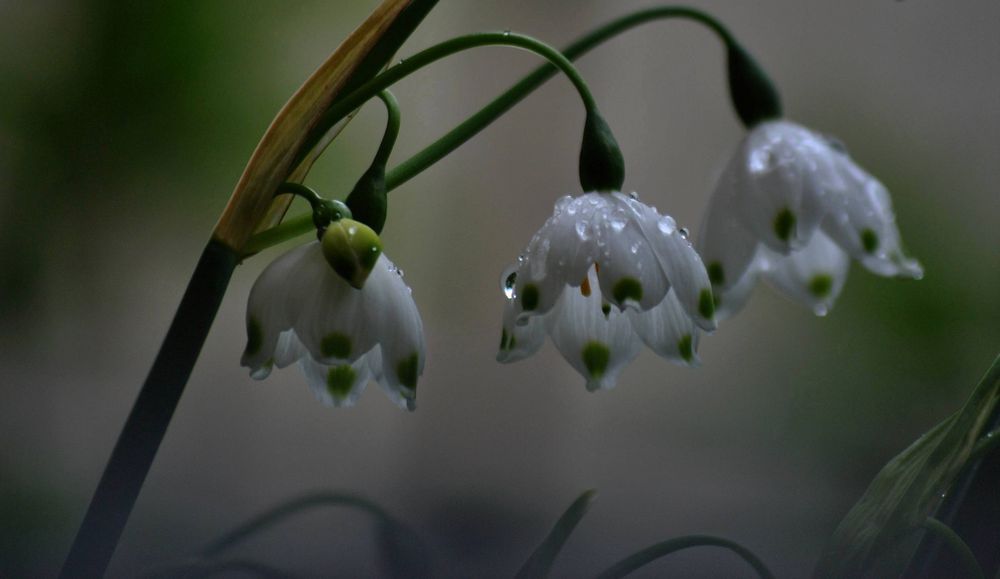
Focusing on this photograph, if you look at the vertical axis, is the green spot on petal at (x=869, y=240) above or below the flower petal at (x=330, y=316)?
above

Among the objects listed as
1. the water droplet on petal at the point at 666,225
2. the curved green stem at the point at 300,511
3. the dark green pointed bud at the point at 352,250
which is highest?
the water droplet on petal at the point at 666,225

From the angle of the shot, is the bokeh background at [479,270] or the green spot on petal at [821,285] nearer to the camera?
Result: the green spot on petal at [821,285]

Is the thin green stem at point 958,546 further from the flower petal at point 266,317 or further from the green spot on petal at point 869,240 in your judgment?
the flower petal at point 266,317

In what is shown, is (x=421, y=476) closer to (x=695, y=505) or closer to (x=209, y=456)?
(x=209, y=456)

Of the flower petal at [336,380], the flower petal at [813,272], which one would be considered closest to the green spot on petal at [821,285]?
the flower petal at [813,272]

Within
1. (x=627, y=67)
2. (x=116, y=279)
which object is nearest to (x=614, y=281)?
(x=116, y=279)

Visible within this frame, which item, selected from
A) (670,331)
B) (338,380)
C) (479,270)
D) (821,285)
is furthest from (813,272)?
(479,270)

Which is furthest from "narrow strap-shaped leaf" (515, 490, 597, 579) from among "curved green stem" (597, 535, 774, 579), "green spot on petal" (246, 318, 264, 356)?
"green spot on petal" (246, 318, 264, 356)
